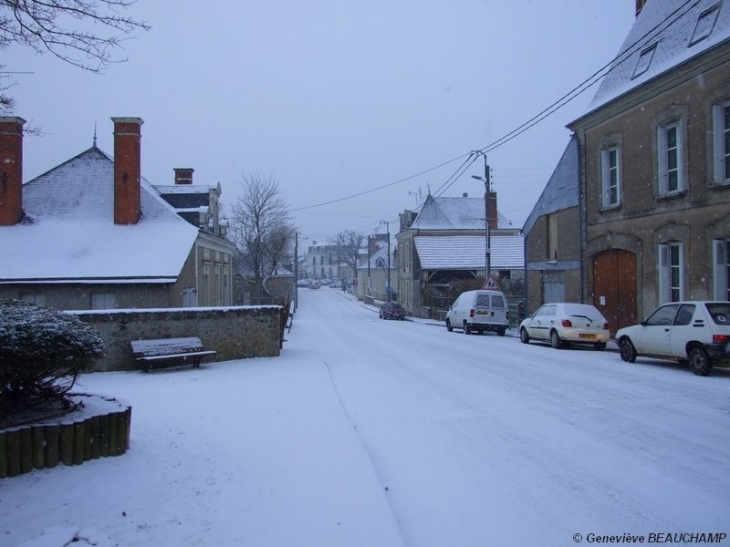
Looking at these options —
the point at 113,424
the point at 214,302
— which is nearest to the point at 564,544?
the point at 113,424

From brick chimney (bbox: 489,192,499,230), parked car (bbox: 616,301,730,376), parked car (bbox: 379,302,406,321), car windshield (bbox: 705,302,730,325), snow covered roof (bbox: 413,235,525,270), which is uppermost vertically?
brick chimney (bbox: 489,192,499,230)

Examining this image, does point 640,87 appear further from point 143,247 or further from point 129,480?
point 129,480

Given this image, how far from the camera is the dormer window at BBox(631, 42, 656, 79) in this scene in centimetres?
2087

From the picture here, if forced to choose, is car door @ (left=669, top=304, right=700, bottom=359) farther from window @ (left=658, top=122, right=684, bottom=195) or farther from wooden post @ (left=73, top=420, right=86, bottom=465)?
wooden post @ (left=73, top=420, right=86, bottom=465)

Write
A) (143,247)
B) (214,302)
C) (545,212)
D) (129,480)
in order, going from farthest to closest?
(214,302) < (545,212) < (143,247) < (129,480)

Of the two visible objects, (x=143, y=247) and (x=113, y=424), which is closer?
(x=113, y=424)

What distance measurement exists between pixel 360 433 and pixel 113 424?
2925mm

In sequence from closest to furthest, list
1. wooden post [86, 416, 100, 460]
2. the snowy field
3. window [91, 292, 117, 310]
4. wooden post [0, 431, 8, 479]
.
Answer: the snowy field, wooden post [0, 431, 8, 479], wooden post [86, 416, 100, 460], window [91, 292, 117, 310]

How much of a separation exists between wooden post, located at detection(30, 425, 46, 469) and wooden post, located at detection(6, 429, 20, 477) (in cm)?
14

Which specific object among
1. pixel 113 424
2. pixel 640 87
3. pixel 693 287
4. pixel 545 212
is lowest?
pixel 113 424

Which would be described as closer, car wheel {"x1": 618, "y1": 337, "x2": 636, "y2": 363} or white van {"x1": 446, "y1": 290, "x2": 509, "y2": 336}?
car wheel {"x1": 618, "y1": 337, "x2": 636, "y2": 363}

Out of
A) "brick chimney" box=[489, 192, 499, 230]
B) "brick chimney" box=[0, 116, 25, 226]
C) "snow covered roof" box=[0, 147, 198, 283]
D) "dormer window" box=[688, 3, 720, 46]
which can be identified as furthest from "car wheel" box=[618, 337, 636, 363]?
"brick chimney" box=[489, 192, 499, 230]

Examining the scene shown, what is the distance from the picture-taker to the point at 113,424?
237 inches

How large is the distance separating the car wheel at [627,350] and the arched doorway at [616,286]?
266 inches
